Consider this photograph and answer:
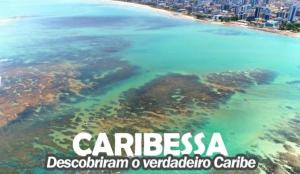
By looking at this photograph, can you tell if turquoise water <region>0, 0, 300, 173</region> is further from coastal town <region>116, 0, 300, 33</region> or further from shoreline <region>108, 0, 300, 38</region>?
coastal town <region>116, 0, 300, 33</region>

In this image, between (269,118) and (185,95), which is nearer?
(269,118)

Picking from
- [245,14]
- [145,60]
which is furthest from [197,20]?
[145,60]

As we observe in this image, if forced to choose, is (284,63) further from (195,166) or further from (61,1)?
(61,1)

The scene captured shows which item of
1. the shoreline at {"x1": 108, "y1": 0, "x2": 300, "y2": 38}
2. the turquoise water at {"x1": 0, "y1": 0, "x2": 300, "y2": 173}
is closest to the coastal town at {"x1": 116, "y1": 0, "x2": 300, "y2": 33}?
the shoreline at {"x1": 108, "y1": 0, "x2": 300, "y2": 38}

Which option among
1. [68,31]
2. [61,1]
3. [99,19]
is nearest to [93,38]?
[68,31]

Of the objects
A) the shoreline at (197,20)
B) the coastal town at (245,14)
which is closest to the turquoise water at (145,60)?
the shoreline at (197,20)
